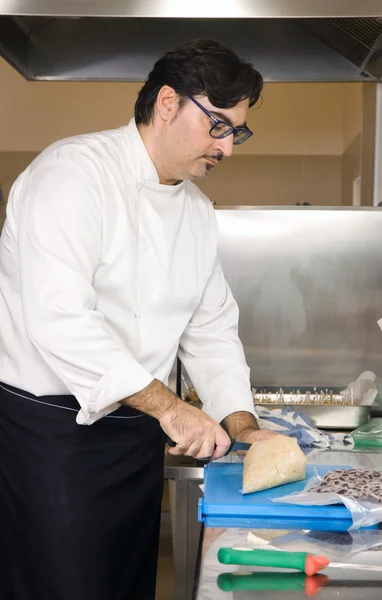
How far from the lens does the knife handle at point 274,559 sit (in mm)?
1041

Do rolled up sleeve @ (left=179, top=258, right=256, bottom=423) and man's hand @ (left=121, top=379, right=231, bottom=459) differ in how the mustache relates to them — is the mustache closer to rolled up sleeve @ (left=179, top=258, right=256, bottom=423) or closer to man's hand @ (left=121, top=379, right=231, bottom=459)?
rolled up sleeve @ (left=179, top=258, right=256, bottom=423)

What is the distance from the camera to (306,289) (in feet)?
8.87

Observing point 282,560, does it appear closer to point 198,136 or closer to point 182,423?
point 182,423

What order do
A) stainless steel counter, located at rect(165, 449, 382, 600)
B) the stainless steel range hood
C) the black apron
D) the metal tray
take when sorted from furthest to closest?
the stainless steel range hood, the metal tray, stainless steel counter, located at rect(165, 449, 382, 600), the black apron

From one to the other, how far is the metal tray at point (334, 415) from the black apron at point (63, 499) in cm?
75

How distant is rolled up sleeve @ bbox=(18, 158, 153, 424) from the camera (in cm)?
140

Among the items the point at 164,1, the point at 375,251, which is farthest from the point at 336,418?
the point at 164,1

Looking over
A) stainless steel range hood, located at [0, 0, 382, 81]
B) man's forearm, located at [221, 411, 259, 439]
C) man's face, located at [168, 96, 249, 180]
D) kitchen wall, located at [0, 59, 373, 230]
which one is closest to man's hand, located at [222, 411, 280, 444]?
man's forearm, located at [221, 411, 259, 439]

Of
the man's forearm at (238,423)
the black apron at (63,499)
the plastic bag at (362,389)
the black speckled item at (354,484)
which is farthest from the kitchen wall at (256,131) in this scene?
the black speckled item at (354,484)

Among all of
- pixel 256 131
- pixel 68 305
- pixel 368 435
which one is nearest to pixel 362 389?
pixel 368 435

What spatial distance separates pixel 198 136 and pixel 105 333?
46 cm

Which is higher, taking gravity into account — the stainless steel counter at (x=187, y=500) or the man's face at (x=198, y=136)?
the man's face at (x=198, y=136)

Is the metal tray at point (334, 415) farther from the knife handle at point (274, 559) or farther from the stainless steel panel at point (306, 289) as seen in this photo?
the knife handle at point (274, 559)

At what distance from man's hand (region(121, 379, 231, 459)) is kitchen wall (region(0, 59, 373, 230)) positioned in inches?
152
